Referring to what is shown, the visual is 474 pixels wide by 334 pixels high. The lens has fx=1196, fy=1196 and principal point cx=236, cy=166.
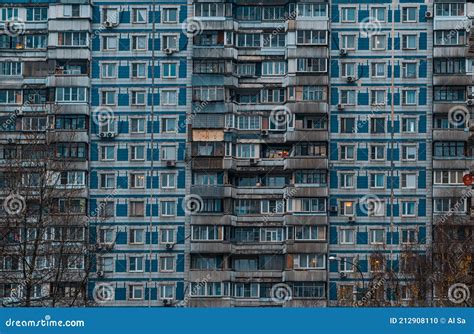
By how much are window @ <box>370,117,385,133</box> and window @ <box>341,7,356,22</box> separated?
7296 mm

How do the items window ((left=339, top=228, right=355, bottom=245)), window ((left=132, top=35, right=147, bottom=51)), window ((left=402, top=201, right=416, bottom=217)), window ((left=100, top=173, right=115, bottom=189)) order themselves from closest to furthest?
window ((left=339, top=228, right=355, bottom=245)), window ((left=402, top=201, right=416, bottom=217)), window ((left=100, top=173, right=115, bottom=189)), window ((left=132, top=35, right=147, bottom=51))

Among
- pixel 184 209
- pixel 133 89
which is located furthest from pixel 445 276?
pixel 133 89

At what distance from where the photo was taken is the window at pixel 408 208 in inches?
3356

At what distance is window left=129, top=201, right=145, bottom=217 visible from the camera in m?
85.9

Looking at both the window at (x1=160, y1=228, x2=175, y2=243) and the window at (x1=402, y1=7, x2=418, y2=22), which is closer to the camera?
the window at (x1=160, y1=228, x2=175, y2=243)

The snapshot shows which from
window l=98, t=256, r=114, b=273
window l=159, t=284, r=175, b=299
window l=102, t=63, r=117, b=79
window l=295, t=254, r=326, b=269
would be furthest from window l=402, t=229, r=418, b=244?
window l=102, t=63, r=117, b=79

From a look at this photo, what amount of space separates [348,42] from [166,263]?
20.5 m

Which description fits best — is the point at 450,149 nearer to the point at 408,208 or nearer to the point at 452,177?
the point at 452,177

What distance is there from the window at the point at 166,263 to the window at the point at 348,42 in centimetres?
1953

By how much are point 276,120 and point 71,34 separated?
624 inches

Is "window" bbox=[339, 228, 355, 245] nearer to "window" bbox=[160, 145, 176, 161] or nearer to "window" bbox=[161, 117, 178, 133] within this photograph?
"window" bbox=[160, 145, 176, 161]

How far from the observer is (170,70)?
282 ft

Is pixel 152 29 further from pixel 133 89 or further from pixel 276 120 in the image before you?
pixel 276 120

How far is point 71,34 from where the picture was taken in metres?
84.9
